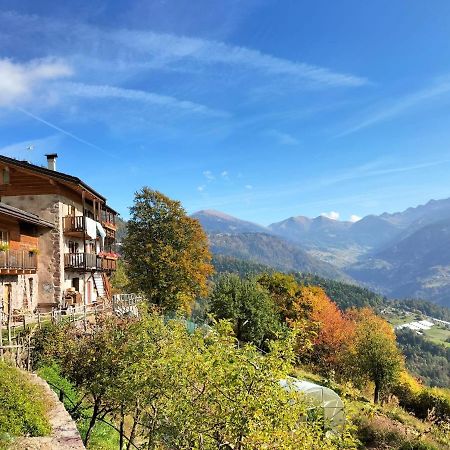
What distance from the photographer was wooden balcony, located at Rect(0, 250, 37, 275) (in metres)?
24.7

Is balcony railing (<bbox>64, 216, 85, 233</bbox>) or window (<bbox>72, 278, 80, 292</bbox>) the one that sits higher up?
balcony railing (<bbox>64, 216, 85, 233</bbox>)

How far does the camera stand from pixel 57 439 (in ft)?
27.0

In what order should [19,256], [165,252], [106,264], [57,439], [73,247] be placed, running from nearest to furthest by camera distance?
[57,439] → [19,256] → [73,247] → [165,252] → [106,264]

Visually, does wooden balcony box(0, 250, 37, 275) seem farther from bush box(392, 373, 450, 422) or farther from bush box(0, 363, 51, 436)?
bush box(392, 373, 450, 422)

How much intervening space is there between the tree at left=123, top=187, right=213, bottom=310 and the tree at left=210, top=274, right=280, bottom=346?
215 cm

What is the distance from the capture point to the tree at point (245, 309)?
4078 cm

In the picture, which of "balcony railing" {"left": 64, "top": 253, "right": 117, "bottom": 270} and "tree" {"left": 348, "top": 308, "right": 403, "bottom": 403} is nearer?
"balcony railing" {"left": 64, "top": 253, "right": 117, "bottom": 270}

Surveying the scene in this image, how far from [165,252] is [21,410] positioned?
31.5m

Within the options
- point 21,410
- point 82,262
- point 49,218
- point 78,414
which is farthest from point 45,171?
point 21,410

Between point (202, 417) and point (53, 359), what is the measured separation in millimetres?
10293

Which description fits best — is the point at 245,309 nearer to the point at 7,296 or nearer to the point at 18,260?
the point at 18,260

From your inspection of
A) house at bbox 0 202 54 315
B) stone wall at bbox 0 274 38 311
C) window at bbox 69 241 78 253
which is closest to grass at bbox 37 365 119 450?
house at bbox 0 202 54 315

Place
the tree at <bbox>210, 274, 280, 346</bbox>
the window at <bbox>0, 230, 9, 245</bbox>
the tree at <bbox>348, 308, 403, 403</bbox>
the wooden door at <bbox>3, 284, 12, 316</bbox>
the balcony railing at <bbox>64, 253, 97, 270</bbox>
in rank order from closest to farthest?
the wooden door at <bbox>3, 284, 12, 316</bbox> < the window at <bbox>0, 230, 9, 245</bbox> < the balcony railing at <bbox>64, 253, 97, 270</bbox> < the tree at <bbox>348, 308, 403, 403</bbox> < the tree at <bbox>210, 274, 280, 346</bbox>

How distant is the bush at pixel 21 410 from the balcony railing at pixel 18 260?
16.8 m
